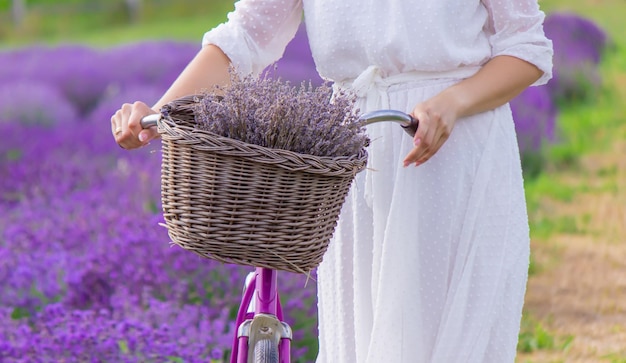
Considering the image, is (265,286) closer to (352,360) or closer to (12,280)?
(352,360)

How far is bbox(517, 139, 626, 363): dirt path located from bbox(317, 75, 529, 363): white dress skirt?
215 centimetres

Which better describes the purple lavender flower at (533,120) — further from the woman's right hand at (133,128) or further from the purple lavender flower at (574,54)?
the woman's right hand at (133,128)

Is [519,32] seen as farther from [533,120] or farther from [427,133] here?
[533,120]

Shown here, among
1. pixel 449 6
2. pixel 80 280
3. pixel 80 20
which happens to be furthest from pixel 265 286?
pixel 80 20

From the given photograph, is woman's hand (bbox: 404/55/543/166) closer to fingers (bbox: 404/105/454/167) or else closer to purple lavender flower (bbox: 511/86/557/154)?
fingers (bbox: 404/105/454/167)

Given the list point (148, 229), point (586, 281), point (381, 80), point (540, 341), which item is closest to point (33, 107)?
point (148, 229)

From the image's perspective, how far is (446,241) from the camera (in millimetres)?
2564

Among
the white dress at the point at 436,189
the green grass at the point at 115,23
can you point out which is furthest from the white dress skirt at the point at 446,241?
the green grass at the point at 115,23

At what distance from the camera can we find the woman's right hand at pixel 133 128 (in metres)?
2.30

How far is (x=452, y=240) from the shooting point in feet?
8.45

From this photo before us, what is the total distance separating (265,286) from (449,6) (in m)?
0.71

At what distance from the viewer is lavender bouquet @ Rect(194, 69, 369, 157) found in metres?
2.03

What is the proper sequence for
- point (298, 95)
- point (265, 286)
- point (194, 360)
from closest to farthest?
point (298, 95), point (265, 286), point (194, 360)

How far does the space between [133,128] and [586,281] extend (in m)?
3.98
